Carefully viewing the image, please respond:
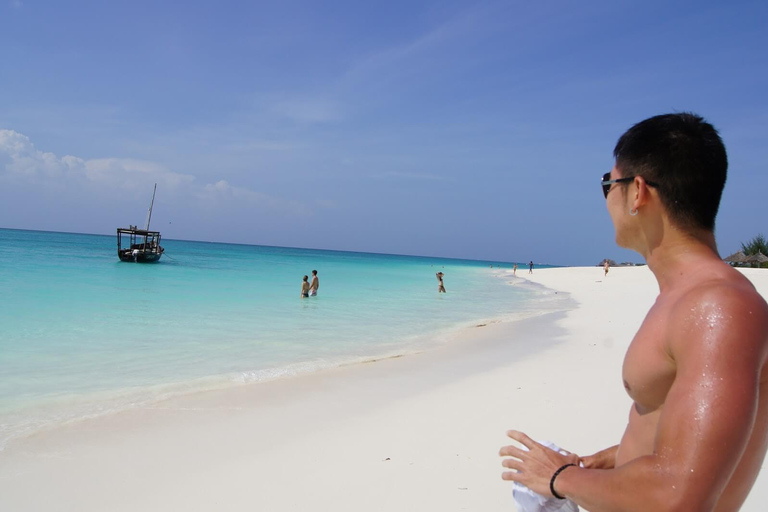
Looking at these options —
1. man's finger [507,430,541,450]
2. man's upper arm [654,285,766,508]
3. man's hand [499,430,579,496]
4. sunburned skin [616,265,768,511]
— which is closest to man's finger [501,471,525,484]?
man's hand [499,430,579,496]

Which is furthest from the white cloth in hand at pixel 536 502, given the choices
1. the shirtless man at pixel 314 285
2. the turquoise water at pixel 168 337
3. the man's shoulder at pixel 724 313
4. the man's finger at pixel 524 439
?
the shirtless man at pixel 314 285

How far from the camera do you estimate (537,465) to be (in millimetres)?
1492

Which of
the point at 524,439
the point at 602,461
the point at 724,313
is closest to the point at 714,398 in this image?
the point at 724,313

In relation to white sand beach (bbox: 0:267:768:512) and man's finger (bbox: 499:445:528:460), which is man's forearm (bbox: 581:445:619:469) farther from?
white sand beach (bbox: 0:267:768:512)

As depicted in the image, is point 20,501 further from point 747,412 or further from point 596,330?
point 596,330

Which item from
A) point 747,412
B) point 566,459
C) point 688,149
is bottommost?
point 566,459

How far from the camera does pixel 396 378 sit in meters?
6.95

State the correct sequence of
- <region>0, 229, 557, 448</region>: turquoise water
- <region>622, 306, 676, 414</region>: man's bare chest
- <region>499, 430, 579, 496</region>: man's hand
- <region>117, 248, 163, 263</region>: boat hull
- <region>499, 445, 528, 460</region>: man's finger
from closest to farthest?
<region>622, 306, 676, 414</region>: man's bare chest < <region>499, 430, 579, 496</region>: man's hand < <region>499, 445, 528, 460</region>: man's finger < <region>0, 229, 557, 448</region>: turquoise water < <region>117, 248, 163, 263</region>: boat hull

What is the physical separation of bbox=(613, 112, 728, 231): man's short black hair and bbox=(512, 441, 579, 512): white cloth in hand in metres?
0.90

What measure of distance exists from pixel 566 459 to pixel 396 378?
5.58 metres

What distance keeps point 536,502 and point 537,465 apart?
108mm

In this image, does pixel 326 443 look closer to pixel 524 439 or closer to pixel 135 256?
pixel 524 439

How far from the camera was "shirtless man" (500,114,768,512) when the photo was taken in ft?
3.33

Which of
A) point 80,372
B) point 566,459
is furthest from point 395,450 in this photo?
point 80,372
